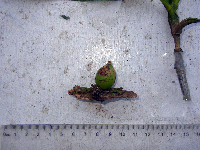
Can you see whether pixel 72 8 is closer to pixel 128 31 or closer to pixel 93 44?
pixel 93 44

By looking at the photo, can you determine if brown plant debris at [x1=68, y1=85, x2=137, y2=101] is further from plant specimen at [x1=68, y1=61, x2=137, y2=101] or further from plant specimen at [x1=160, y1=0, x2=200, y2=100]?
plant specimen at [x1=160, y1=0, x2=200, y2=100]

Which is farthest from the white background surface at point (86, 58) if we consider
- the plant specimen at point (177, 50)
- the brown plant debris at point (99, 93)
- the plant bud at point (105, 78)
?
the plant bud at point (105, 78)

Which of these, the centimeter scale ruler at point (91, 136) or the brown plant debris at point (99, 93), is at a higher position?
the brown plant debris at point (99, 93)

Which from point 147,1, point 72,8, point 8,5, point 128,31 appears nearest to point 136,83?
point 128,31

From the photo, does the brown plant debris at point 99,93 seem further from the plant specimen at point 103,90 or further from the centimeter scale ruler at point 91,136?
the centimeter scale ruler at point 91,136

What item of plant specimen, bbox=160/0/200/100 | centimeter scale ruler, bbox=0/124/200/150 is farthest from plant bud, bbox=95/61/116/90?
plant specimen, bbox=160/0/200/100
